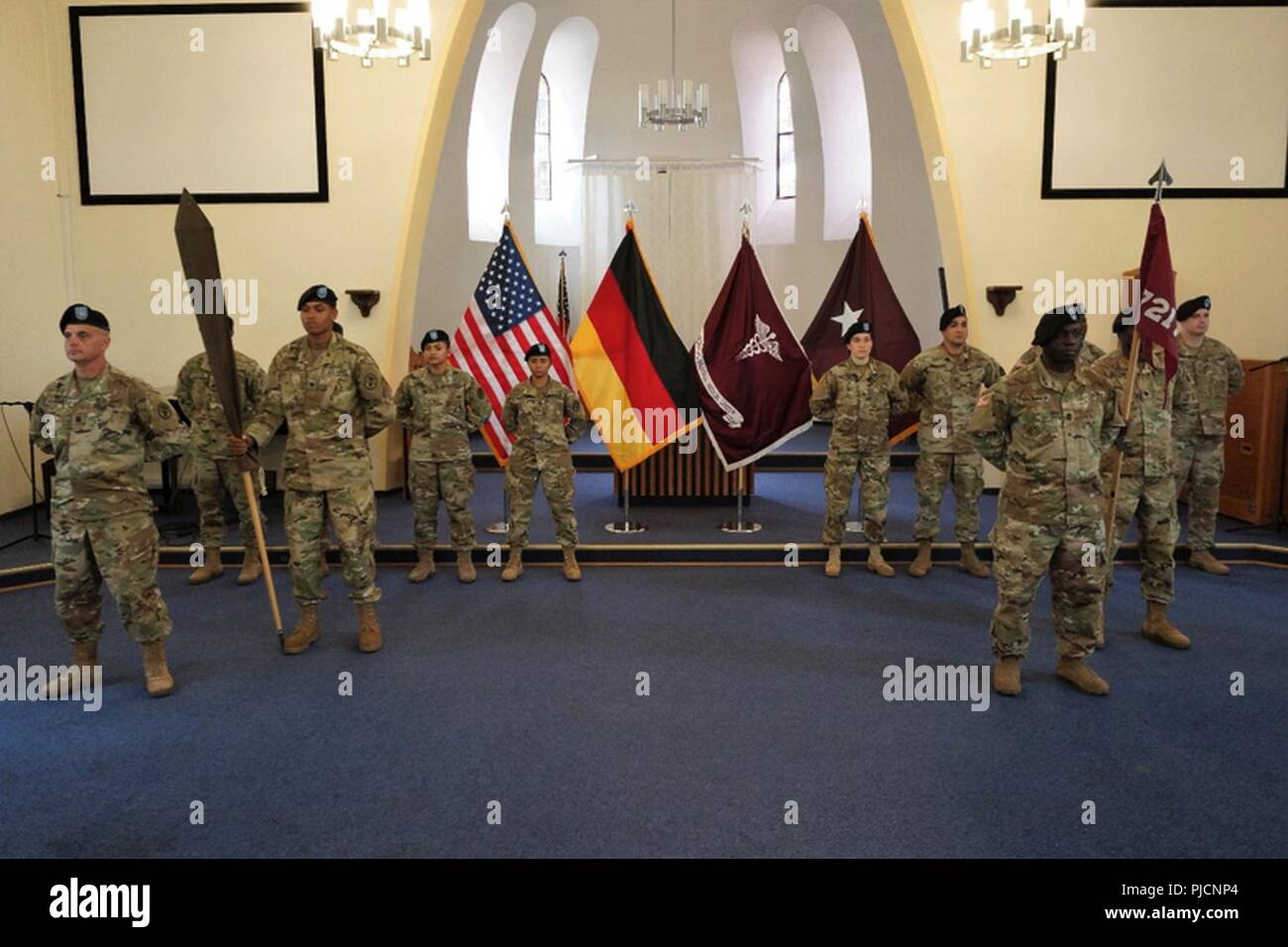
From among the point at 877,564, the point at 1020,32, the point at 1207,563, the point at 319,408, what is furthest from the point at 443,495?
the point at 1207,563

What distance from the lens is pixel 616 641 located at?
4938 mm

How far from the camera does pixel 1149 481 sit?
4664mm

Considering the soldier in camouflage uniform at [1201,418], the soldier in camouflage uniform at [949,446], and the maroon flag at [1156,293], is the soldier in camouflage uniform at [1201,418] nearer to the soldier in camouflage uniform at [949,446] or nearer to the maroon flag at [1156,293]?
the soldier in camouflage uniform at [949,446]

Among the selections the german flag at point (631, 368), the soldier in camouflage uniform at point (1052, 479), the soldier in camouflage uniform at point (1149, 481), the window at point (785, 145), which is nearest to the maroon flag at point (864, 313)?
the german flag at point (631, 368)

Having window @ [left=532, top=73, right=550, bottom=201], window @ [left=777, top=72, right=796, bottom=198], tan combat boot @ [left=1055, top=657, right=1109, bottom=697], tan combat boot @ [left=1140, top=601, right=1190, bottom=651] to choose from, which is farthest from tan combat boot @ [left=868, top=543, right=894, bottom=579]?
window @ [left=532, top=73, right=550, bottom=201]

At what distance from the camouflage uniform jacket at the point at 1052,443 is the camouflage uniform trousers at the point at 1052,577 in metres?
0.06

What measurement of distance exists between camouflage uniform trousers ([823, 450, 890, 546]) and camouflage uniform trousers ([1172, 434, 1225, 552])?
77.0 inches

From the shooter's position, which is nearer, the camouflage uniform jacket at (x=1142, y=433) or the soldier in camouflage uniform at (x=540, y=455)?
the camouflage uniform jacket at (x=1142, y=433)

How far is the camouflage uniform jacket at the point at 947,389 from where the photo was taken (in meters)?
6.29

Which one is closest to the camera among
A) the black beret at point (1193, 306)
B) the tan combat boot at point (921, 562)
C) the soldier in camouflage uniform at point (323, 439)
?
the soldier in camouflage uniform at point (323, 439)

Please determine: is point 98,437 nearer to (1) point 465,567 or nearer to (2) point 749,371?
(1) point 465,567

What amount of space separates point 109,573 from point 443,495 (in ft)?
8.01

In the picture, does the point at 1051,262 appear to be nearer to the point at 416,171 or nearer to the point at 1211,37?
the point at 1211,37
